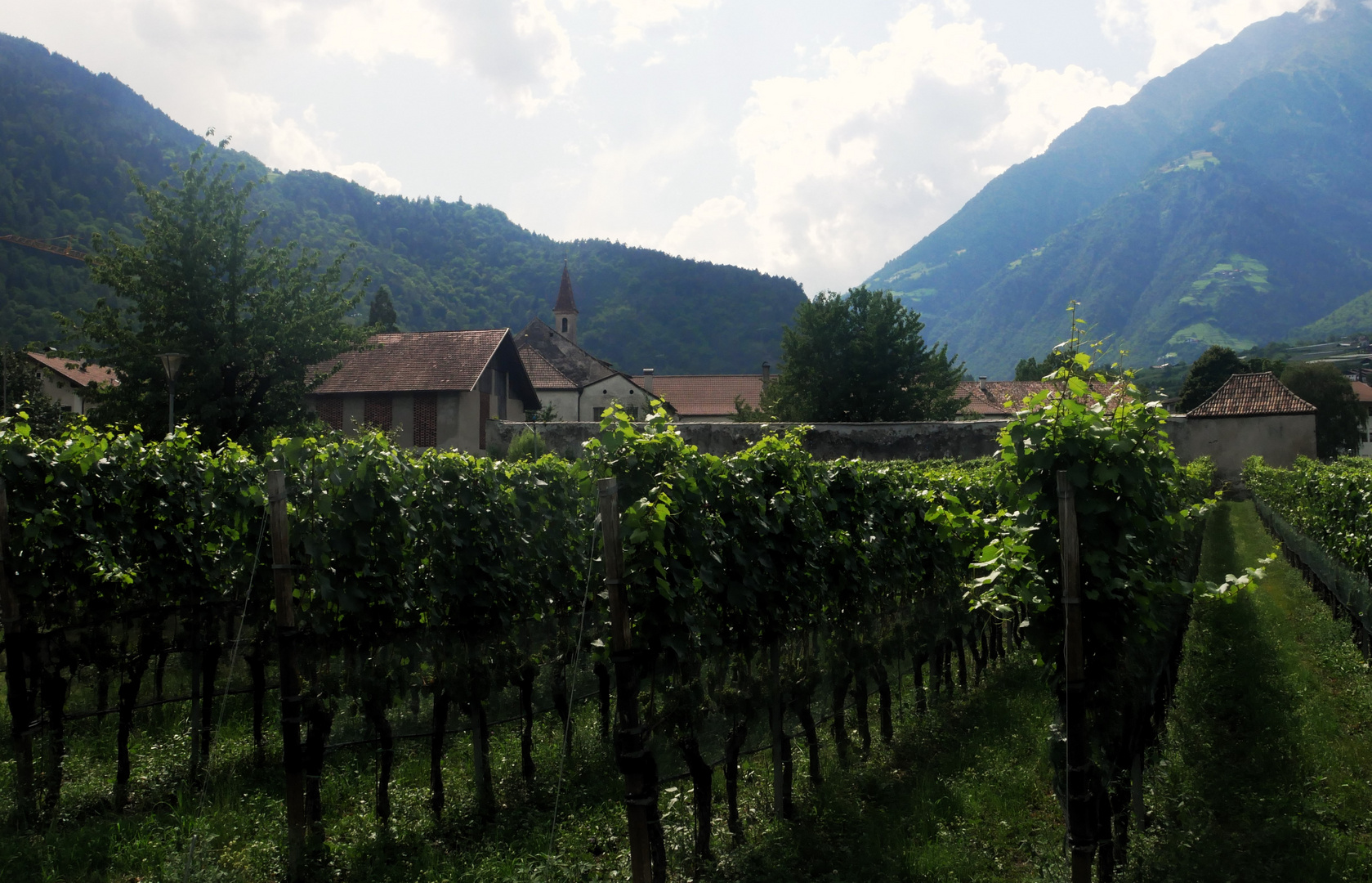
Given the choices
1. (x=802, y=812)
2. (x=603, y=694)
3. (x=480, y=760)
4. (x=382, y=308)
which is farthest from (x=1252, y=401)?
(x=382, y=308)

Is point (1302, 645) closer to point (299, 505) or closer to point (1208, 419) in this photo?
point (299, 505)

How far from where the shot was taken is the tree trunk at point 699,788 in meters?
5.29

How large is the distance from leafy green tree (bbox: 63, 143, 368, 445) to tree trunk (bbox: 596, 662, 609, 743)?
1352 cm

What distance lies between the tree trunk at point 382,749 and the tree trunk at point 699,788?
1877 mm

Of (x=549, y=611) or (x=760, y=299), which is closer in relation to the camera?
(x=549, y=611)

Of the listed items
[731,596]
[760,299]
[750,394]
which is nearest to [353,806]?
[731,596]

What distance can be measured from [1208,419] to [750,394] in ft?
98.2

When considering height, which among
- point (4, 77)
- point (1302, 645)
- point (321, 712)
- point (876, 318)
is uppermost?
point (4, 77)

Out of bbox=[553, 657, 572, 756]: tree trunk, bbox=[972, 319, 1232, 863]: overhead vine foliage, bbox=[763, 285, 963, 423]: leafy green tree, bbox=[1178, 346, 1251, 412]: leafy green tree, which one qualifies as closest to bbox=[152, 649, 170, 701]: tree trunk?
bbox=[553, 657, 572, 756]: tree trunk

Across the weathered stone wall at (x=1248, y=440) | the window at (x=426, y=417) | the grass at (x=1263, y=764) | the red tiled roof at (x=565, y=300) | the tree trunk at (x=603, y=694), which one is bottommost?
the grass at (x=1263, y=764)

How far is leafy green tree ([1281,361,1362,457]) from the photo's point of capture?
57.5 m

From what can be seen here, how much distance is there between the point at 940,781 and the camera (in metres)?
6.66

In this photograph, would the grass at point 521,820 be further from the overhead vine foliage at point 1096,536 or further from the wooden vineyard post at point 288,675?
the overhead vine foliage at point 1096,536

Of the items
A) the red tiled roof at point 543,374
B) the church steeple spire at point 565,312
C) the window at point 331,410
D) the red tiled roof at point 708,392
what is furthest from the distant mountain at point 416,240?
the window at point 331,410
